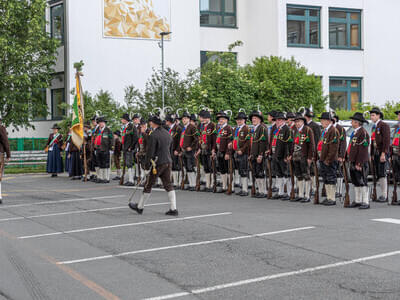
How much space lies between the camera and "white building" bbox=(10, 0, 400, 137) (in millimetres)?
33875

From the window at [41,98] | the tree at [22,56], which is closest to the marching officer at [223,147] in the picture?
the tree at [22,56]

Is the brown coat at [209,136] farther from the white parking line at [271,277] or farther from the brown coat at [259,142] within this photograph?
the white parking line at [271,277]

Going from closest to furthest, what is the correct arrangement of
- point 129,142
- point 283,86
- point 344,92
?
1. point 129,142
2. point 283,86
3. point 344,92

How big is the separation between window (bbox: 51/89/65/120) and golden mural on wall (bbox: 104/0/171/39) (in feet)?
14.7

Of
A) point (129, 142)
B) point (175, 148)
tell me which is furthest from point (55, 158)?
point (175, 148)

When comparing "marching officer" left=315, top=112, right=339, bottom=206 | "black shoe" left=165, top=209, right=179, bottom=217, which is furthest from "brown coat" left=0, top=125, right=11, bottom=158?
"marching officer" left=315, top=112, right=339, bottom=206

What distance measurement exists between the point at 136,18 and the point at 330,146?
2312cm

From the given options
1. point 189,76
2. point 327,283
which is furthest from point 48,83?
point 327,283

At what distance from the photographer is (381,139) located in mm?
14164

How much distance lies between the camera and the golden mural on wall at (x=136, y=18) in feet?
112

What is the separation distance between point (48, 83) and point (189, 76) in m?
7.87

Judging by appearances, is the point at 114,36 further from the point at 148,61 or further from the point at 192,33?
the point at 192,33

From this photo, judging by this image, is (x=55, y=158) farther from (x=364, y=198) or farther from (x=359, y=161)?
(x=364, y=198)

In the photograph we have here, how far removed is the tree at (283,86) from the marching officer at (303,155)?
1517 cm
